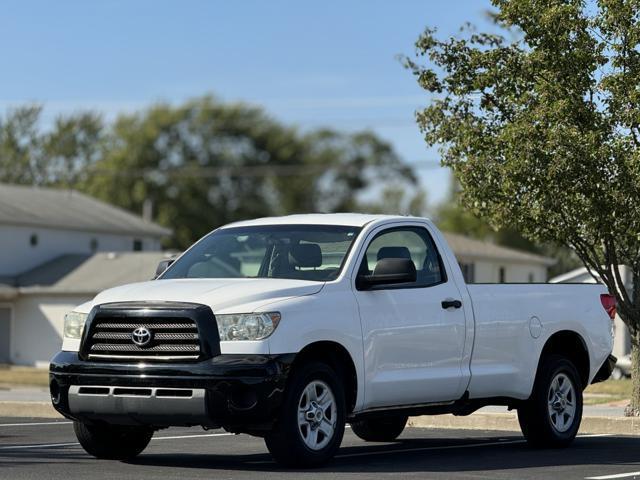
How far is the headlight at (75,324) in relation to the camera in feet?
39.7

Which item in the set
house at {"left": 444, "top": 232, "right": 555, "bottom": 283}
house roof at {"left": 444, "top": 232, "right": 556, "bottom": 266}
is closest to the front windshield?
house roof at {"left": 444, "top": 232, "right": 556, "bottom": 266}

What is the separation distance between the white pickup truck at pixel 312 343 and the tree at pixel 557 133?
3.52 metres

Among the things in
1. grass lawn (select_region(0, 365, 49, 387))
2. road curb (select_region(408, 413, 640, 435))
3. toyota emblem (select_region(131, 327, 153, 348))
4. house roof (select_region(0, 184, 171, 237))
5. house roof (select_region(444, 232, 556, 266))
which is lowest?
grass lawn (select_region(0, 365, 49, 387))

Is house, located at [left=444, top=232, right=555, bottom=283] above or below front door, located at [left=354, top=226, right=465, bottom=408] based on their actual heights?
above

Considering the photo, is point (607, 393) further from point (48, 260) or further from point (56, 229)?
point (56, 229)

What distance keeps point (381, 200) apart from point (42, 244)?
62.9m

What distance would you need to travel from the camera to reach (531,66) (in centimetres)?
1850

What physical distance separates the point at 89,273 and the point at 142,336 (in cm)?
4754

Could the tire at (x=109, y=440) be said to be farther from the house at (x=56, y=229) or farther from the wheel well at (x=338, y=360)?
the house at (x=56, y=229)

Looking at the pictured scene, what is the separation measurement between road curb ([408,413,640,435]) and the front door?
422cm

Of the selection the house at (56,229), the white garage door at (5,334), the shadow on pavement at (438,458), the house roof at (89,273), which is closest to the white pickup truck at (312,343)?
the shadow on pavement at (438,458)

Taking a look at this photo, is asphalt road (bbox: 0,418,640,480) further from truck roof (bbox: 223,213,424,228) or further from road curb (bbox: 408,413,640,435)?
truck roof (bbox: 223,213,424,228)

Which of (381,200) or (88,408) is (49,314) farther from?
(381,200)

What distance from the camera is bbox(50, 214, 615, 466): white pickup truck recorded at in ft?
37.3
